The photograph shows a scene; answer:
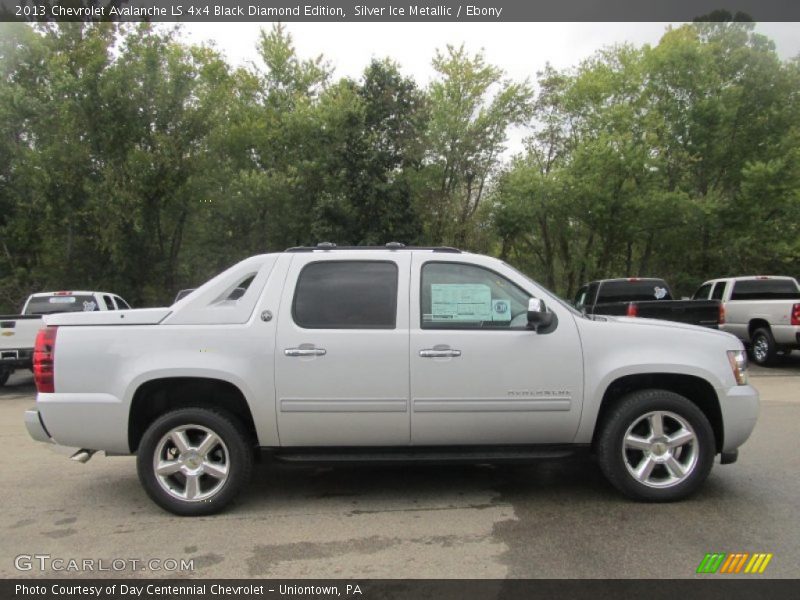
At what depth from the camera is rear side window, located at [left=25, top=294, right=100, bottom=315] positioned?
41.6 feet

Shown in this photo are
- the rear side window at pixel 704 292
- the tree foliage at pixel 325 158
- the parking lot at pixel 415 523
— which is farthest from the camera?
the tree foliage at pixel 325 158

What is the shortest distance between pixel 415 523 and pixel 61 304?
10916 millimetres

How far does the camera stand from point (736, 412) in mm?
4668

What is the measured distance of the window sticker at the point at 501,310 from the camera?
4746mm

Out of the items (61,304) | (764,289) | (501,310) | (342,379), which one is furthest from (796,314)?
(61,304)

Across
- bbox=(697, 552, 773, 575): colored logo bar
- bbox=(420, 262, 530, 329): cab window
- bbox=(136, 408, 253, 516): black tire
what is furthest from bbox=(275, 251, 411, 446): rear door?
bbox=(697, 552, 773, 575): colored logo bar

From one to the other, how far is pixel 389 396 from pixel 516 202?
1989 cm

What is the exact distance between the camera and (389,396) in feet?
15.0

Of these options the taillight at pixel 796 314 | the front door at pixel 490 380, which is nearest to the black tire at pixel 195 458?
the front door at pixel 490 380

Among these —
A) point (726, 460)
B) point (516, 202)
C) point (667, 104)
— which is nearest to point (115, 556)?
point (726, 460)

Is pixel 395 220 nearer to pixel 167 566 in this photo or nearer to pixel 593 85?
pixel 593 85

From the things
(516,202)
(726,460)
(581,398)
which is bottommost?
(726,460)

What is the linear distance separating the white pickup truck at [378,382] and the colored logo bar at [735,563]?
852 millimetres

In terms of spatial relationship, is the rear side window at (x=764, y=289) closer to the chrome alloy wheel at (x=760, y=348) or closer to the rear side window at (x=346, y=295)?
the chrome alloy wheel at (x=760, y=348)
